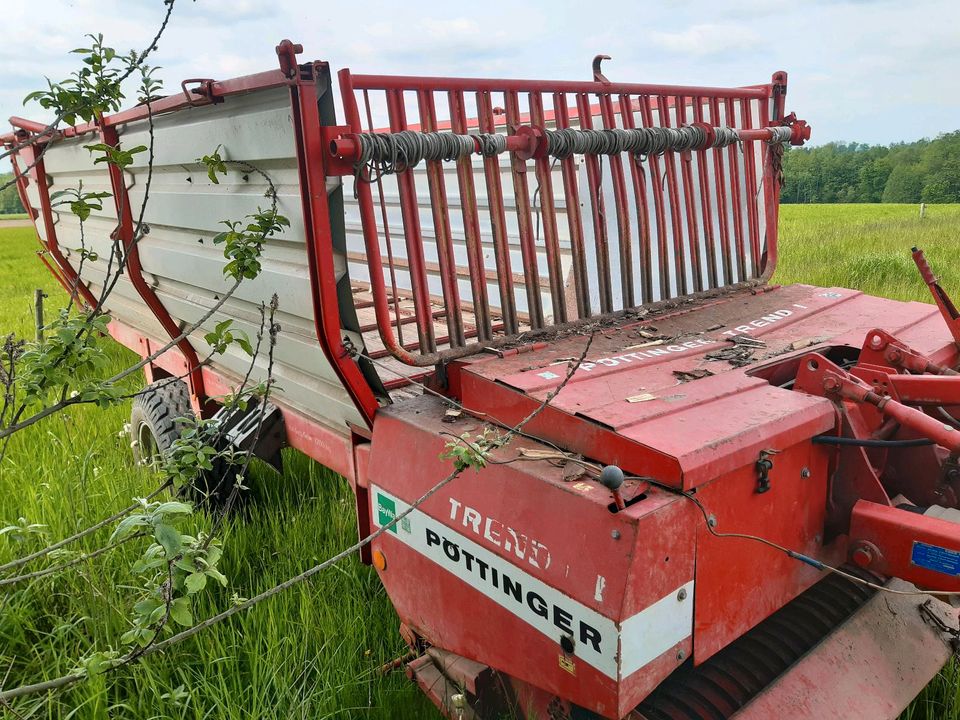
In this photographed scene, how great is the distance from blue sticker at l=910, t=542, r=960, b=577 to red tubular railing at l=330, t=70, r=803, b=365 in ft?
4.35

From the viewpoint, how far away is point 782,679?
1963mm

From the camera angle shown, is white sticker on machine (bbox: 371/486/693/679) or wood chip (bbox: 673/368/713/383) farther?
wood chip (bbox: 673/368/713/383)

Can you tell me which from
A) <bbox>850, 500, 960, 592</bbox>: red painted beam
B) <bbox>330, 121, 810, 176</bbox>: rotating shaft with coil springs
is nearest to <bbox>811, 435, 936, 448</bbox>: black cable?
<bbox>850, 500, 960, 592</bbox>: red painted beam

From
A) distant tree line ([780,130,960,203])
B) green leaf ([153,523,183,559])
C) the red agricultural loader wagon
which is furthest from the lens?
distant tree line ([780,130,960,203])

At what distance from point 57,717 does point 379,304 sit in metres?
1.57

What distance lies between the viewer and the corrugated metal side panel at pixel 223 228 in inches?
87.9

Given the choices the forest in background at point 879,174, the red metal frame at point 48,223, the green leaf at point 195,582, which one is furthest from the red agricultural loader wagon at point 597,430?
the forest in background at point 879,174

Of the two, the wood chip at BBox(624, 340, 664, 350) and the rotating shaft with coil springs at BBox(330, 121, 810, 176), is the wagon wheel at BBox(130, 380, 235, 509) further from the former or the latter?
the wood chip at BBox(624, 340, 664, 350)

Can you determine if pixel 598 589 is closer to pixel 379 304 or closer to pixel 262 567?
pixel 379 304

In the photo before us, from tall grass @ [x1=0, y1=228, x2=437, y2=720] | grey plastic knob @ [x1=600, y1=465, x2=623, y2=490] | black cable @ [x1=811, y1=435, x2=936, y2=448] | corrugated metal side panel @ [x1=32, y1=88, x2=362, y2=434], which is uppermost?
corrugated metal side panel @ [x1=32, y1=88, x2=362, y2=434]

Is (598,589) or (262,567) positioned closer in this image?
(598,589)

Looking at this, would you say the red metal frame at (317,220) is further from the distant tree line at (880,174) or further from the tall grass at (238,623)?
the distant tree line at (880,174)

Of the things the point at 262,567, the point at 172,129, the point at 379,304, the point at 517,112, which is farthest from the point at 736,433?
the point at 172,129

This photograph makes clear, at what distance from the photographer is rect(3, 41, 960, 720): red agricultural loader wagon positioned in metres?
1.70
